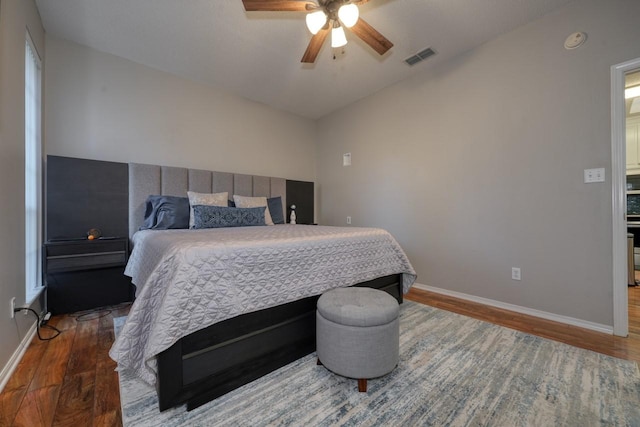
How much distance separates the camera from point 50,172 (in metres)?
2.37

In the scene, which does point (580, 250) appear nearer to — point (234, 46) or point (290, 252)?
point (290, 252)

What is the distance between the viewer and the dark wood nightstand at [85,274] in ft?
7.34

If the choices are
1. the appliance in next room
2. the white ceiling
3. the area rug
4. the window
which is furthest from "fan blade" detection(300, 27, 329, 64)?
the appliance in next room

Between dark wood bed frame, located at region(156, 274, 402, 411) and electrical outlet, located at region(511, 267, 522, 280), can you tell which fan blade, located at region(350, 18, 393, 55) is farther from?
electrical outlet, located at region(511, 267, 522, 280)

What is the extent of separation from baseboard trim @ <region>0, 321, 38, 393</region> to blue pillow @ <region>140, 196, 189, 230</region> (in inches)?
45.3

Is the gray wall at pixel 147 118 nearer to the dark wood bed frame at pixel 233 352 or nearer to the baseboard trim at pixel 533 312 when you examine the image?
the dark wood bed frame at pixel 233 352

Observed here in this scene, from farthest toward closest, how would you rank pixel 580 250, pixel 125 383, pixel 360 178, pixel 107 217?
pixel 360 178 < pixel 107 217 < pixel 580 250 < pixel 125 383

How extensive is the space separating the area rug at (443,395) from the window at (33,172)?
1.63m

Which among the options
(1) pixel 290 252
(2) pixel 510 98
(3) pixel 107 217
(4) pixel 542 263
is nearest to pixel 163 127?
(3) pixel 107 217

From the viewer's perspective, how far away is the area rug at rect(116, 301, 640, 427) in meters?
1.15

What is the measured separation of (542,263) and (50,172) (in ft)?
15.5

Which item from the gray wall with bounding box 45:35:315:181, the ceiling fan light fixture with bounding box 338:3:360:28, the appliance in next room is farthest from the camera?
the appliance in next room

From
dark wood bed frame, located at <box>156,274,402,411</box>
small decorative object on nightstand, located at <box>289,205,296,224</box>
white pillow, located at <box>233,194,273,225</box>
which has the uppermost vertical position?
white pillow, located at <box>233,194,273,225</box>

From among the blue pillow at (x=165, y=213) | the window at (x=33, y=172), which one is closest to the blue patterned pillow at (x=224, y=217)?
the blue pillow at (x=165, y=213)
